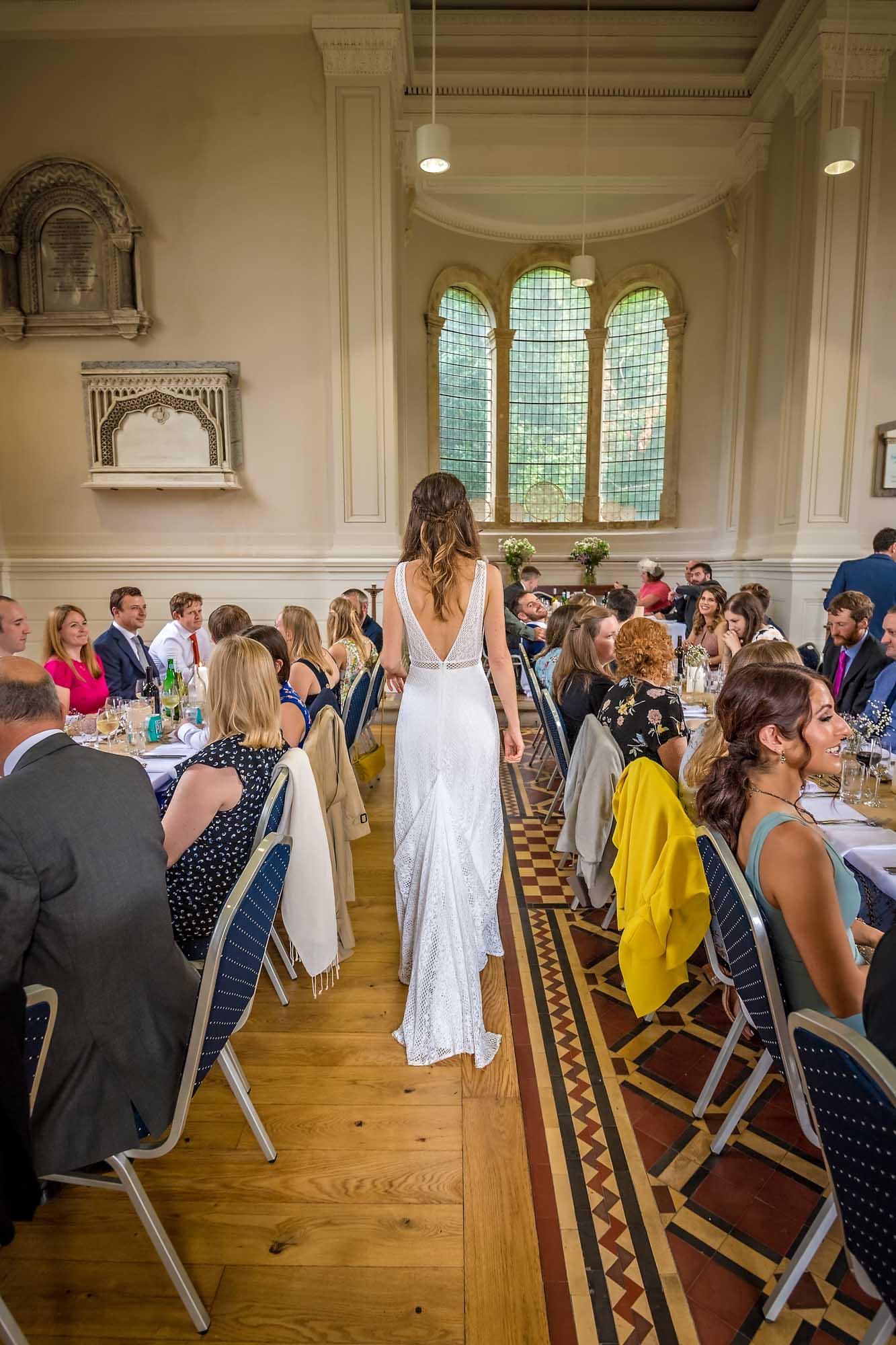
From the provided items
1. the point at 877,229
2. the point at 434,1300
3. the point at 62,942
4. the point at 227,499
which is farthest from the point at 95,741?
the point at 877,229

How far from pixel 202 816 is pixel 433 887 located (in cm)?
77

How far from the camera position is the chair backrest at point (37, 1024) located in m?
1.14

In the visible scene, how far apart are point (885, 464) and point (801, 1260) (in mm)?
6378

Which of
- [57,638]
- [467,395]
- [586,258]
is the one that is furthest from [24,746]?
[467,395]

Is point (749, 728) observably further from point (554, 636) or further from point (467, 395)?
point (467, 395)

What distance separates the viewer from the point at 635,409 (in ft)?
33.6

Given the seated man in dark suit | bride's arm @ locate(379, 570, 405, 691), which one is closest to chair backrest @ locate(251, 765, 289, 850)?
bride's arm @ locate(379, 570, 405, 691)

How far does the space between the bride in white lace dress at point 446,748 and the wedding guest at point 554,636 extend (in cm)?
225

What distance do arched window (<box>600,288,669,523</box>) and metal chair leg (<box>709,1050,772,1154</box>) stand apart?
9.01m

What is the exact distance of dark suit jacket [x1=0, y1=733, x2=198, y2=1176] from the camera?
3.99 feet

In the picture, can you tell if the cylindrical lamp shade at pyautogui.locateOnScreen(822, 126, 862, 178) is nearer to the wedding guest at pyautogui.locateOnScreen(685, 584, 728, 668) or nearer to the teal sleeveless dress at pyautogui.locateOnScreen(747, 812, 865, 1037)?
the wedding guest at pyautogui.locateOnScreen(685, 584, 728, 668)

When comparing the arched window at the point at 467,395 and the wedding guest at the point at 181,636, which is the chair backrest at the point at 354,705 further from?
the arched window at the point at 467,395

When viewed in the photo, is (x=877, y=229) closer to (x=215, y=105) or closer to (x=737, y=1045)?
(x=215, y=105)

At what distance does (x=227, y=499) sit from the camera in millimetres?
6508
